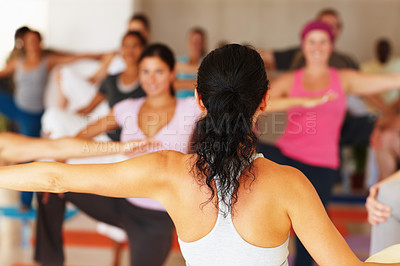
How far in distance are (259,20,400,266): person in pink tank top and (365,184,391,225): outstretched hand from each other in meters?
0.88

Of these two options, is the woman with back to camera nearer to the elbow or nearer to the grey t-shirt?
the elbow

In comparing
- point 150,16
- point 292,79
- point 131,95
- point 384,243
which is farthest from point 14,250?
point 150,16

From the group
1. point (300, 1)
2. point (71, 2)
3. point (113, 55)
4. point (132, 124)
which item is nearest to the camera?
point (132, 124)

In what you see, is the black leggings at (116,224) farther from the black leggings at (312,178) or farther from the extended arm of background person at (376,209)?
the extended arm of background person at (376,209)

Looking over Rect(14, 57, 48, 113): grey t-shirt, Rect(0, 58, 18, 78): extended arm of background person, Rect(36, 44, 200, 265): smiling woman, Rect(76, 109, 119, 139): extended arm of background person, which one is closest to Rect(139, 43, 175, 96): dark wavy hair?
Rect(36, 44, 200, 265): smiling woman

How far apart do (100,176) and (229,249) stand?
401 millimetres

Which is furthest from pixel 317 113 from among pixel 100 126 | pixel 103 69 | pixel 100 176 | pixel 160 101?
pixel 103 69

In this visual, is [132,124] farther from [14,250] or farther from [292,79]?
[14,250]

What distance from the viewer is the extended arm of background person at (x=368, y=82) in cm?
281

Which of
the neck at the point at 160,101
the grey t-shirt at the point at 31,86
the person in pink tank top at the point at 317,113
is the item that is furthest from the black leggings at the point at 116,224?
the grey t-shirt at the point at 31,86

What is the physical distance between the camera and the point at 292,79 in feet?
9.79

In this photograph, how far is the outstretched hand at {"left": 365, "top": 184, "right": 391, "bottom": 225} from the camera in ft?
6.16

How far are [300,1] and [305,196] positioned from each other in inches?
241

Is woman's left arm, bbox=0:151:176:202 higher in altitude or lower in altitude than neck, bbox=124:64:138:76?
lower
